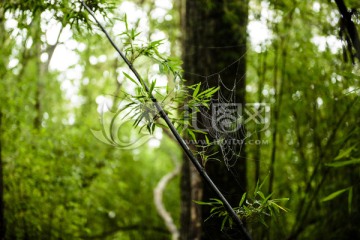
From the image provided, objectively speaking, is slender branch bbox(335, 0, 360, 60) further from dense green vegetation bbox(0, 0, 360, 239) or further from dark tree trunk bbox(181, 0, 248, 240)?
dark tree trunk bbox(181, 0, 248, 240)

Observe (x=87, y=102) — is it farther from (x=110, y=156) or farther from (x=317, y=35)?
(x=317, y=35)

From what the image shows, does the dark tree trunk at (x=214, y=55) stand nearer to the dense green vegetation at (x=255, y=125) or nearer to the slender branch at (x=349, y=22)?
the dense green vegetation at (x=255, y=125)

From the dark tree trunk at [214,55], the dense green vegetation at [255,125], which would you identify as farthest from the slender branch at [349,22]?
the dark tree trunk at [214,55]

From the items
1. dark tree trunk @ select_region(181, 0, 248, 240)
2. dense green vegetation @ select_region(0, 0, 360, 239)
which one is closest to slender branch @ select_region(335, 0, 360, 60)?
dense green vegetation @ select_region(0, 0, 360, 239)

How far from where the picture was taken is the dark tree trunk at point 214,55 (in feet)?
6.45

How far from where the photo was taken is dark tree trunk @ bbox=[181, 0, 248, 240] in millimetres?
1966

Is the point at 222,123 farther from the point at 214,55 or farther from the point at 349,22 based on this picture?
the point at 214,55

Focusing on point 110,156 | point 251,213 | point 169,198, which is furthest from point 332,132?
point 169,198

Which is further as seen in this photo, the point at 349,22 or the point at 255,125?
the point at 255,125

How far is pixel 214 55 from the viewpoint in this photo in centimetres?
209

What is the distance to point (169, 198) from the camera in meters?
6.20

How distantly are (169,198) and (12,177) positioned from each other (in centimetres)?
380

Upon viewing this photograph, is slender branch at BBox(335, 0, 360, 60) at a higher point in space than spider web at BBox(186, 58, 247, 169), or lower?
higher

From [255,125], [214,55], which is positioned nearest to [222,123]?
[255,125]
